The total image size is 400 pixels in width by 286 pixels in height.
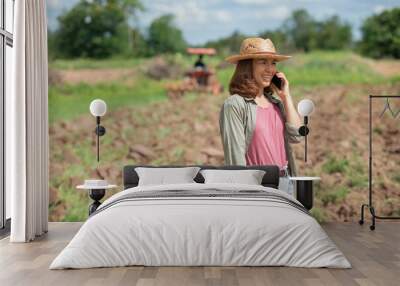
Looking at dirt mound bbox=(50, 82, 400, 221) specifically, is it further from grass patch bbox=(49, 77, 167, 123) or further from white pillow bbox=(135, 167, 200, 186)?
white pillow bbox=(135, 167, 200, 186)

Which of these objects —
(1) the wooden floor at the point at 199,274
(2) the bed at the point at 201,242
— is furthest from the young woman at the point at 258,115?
(2) the bed at the point at 201,242

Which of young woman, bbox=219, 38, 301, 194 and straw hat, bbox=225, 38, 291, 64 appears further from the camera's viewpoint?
straw hat, bbox=225, 38, 291, 64

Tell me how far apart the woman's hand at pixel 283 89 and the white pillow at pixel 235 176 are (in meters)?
1.26

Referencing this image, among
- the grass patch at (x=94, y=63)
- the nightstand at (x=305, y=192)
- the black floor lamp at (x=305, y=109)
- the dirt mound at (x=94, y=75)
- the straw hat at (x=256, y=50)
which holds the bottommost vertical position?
the nightstand at (x=305, y=192)

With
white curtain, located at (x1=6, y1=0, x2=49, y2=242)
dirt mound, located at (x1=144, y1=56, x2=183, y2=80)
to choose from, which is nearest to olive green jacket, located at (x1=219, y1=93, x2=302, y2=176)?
dirt mound, located at (x1=144, y1=56, x2=183, y2=80)

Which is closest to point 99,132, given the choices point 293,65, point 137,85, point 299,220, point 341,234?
point 137,85

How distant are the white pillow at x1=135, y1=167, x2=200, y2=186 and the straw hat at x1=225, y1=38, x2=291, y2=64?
1.61 m

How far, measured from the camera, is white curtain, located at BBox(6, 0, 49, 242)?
6.37m

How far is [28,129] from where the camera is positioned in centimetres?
647

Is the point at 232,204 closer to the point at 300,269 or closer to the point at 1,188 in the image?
the point at 300,269

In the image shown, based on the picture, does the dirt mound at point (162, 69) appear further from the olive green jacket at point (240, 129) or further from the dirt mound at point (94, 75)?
the olive green jacket at point (240, 129)

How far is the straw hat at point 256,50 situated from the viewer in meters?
8.04

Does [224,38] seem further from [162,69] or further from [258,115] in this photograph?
[258,115]

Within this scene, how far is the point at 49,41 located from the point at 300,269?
4943 millimetres
